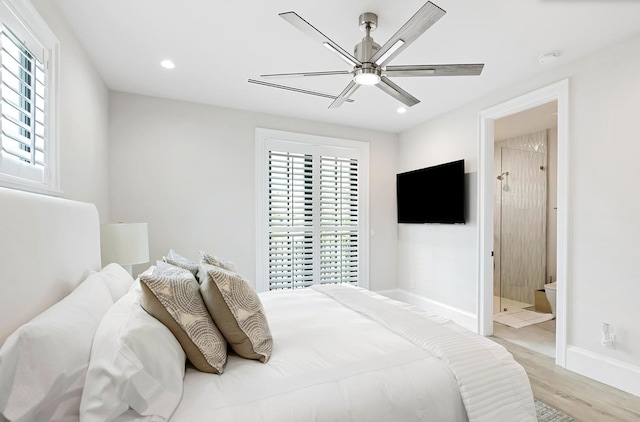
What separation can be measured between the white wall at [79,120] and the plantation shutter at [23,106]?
0.23m

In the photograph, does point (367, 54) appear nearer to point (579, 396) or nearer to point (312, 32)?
point (312, 32)

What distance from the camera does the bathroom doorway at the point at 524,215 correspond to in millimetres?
4594

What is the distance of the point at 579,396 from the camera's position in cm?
226

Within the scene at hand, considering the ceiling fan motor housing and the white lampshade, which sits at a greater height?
the ceiling fan motor housing

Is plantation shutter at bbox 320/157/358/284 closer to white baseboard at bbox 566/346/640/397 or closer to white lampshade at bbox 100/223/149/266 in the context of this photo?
white lampshade at bbox 100/223/149/266

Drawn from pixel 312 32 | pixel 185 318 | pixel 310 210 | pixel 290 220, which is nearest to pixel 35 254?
pixel 185 318

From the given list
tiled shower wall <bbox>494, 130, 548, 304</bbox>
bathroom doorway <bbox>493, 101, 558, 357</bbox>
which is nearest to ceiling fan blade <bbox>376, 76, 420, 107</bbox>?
bathroom doorway <bbox>493, 101, 558, 357</bbox>

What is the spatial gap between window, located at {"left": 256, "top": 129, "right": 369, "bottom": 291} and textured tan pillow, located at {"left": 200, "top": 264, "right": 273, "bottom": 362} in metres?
2.55

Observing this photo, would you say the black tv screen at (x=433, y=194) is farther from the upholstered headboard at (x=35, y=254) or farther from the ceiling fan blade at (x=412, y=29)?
the upholstered headboard at (x=35, y=254)

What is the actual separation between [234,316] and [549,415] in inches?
88.4

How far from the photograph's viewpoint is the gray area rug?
199 cm

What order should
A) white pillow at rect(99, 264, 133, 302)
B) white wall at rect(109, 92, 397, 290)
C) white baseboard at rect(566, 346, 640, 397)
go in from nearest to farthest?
white pillow at rect(99, 264, 133, 302) → white baseboard at rect(566, 346, 640, 397) → white wall at rect(109, 92, 397, 290)

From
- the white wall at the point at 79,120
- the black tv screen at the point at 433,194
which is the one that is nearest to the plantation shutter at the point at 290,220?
the black tv screen at the point at 433,194

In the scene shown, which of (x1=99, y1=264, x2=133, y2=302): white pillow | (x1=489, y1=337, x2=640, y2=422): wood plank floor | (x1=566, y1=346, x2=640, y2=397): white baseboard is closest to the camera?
(x1=99, y1=264, x2=133, y2=302): white pillow
